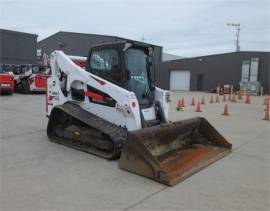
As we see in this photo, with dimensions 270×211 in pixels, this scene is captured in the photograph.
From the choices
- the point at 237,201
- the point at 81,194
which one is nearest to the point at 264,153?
the point at 237,201

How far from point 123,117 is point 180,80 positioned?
110ft

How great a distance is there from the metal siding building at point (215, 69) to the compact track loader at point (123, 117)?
27737 mm

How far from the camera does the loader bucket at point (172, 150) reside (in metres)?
4.63

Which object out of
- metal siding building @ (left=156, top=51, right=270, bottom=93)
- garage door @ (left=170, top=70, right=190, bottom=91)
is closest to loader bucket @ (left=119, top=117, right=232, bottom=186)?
metal siding building @ (left=156, top=51, right=270, bottom=93)

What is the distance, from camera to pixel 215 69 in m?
35.4

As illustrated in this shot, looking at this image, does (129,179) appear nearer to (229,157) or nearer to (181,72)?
(229,157)

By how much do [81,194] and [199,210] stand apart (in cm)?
142

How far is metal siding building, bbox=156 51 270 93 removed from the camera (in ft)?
105

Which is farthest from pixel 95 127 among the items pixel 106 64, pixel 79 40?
pixel 79 40

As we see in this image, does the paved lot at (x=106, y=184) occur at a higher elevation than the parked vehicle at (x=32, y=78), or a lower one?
lower

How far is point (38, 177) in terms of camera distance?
14.9 feet

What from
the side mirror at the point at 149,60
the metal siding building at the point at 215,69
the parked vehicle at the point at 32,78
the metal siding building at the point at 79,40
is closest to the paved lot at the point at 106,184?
the side mirror at the point at 149,60

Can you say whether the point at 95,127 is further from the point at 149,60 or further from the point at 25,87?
the point at 25,87

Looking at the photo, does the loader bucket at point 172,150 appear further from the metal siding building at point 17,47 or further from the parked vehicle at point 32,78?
the metal siding building at point 17,47
